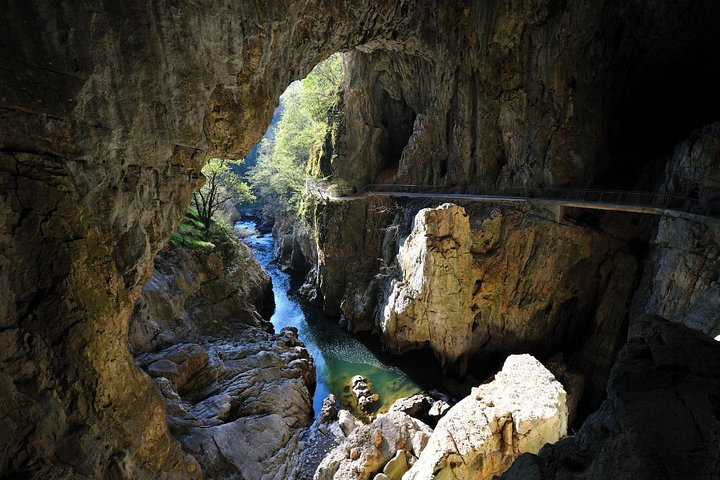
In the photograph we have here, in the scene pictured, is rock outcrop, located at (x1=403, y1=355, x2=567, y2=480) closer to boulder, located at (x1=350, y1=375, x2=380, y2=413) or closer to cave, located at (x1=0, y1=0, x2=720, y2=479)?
cave, located at (x1=0, y1=0, x2=720, y2=479)

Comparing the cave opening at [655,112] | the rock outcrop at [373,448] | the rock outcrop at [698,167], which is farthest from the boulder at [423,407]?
the cave opening at [655,112]

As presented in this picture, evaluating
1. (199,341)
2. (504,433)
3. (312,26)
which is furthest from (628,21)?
(199,341)

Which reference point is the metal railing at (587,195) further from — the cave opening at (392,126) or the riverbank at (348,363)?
the riverbank at (348,363)

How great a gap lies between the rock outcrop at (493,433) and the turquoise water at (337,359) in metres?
6.04

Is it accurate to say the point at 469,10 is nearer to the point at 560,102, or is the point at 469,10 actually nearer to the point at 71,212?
the point at 560,102

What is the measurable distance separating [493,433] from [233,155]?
32.9ft

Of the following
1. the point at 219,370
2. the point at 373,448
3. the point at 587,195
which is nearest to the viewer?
the point at 373,448

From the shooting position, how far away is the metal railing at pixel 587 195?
11.5 m

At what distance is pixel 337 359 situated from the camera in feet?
61.3

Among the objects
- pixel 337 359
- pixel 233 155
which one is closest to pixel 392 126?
pixel 337 359

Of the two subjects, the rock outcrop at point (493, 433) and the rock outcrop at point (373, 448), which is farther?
the rock outcrop at point (373, 448)

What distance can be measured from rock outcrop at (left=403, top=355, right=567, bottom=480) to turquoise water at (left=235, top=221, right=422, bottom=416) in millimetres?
6043

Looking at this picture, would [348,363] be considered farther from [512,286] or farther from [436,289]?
[512,286]

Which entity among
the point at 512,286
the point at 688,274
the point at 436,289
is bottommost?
the point at 436,289
